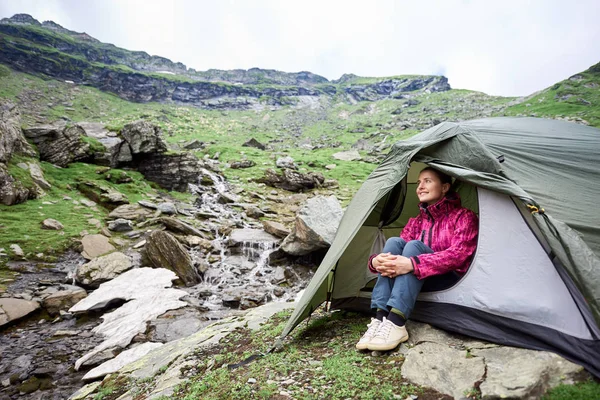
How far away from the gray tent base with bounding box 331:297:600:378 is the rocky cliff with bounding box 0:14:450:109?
425 ft

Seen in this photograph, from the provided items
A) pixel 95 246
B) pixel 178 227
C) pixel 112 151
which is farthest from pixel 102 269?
pixel 112 151

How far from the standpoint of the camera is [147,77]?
121 m

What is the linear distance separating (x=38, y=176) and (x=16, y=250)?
6.25 m

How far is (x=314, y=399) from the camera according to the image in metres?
3.09

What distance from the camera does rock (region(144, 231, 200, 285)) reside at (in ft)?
40.4

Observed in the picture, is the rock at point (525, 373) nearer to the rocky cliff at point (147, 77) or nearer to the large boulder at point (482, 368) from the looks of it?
the large boulder at point (482, 368)

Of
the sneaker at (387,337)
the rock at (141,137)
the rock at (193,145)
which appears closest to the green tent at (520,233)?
the sneaker at (387,337)

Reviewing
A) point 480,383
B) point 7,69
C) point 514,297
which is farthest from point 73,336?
point 7,69

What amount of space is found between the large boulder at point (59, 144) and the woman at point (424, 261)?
71.8 feet

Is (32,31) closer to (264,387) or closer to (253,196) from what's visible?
(253,196)

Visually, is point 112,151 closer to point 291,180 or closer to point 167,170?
point 167,170

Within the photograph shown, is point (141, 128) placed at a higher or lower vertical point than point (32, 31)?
lower

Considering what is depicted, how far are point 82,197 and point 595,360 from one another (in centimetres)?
2057

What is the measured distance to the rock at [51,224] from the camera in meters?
13.0
